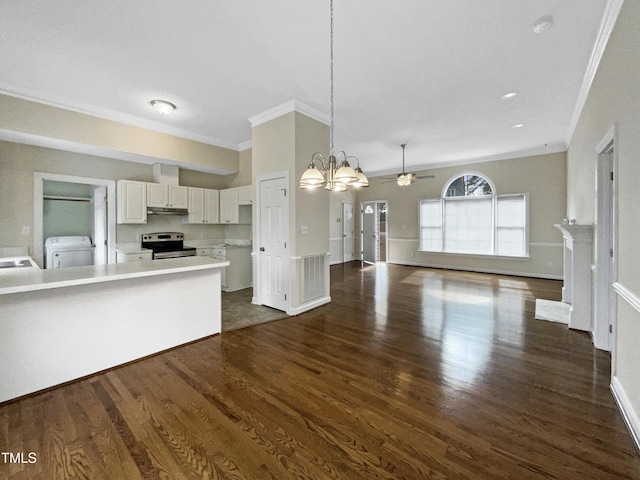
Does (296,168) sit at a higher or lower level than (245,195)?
higher

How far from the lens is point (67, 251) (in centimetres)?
505

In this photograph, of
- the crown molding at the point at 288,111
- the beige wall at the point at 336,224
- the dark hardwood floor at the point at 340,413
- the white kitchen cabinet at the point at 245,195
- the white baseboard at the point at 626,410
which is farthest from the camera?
the beige wall at the point at 336,224

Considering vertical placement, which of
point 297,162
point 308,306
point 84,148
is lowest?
point 308,306

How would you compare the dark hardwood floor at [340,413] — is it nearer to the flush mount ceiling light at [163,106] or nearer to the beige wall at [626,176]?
the beige wall at [626,176]

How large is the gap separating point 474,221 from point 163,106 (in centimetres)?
761

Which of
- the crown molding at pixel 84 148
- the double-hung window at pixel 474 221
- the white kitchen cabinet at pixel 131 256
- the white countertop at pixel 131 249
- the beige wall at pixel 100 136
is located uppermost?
the beige wall at pixel 100 136

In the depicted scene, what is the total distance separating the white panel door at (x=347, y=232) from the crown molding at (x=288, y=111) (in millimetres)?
5248

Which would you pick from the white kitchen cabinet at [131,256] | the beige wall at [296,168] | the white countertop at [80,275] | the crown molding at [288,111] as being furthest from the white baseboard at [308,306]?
the white kitchen cabinet at [131,256]

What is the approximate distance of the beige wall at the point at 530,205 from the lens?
251 inches

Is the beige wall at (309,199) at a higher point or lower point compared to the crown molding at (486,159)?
lower

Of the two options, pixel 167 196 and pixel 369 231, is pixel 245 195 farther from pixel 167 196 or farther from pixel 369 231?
pixel 369 231

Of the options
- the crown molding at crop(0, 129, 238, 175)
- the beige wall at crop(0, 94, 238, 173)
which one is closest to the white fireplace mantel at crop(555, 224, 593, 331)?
the beige wall at crop(0, 94, 238, 173)

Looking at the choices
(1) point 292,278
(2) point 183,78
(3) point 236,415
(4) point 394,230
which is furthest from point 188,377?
(4) point 394,230

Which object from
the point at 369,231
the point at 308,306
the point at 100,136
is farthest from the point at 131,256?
the point at 369,231
